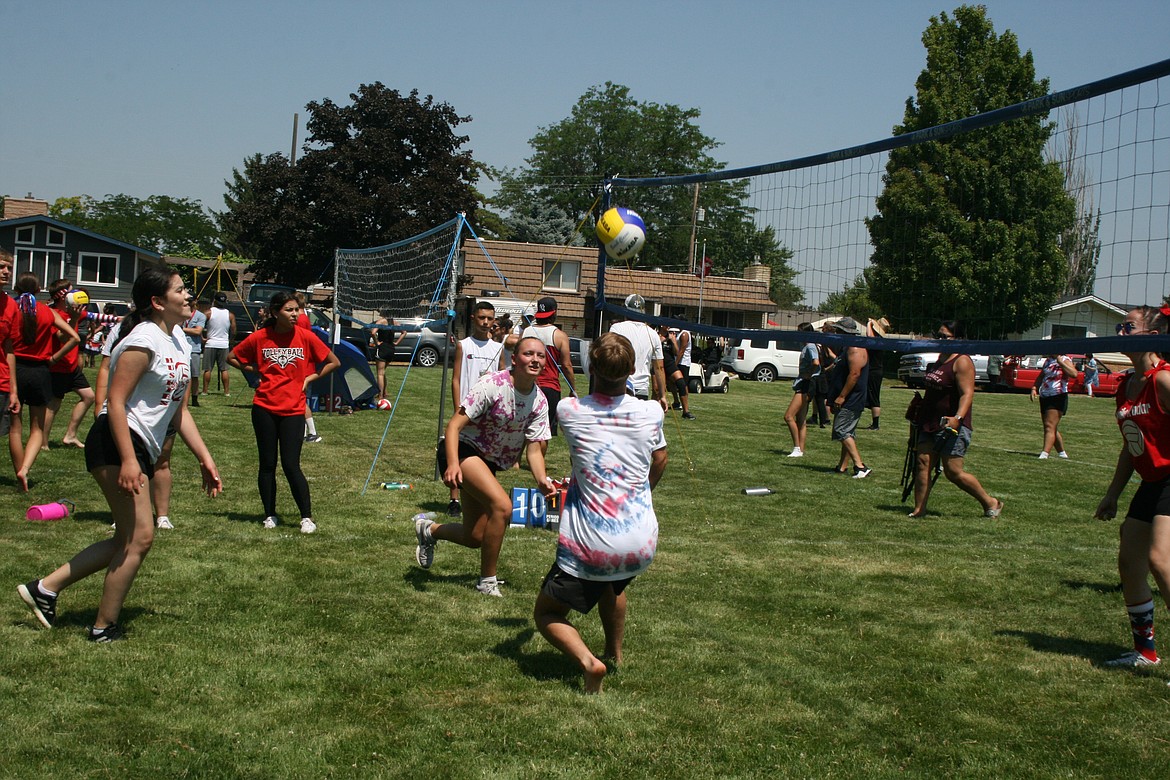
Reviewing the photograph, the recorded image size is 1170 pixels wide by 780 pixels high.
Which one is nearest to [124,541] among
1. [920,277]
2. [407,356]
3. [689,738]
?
[689,738]

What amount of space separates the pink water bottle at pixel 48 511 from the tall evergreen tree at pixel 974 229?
6655mm

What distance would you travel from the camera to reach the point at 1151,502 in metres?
5.19

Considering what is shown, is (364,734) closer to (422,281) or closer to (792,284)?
(792,284)

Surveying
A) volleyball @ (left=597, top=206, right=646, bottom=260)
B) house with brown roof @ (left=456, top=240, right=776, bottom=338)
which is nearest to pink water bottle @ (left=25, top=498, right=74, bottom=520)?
volleyball @ (left=597, top=206, right=646, bottom=260)

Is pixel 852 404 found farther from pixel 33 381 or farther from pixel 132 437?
pixel 132 437

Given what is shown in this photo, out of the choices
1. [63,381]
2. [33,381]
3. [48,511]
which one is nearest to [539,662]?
[48,511]

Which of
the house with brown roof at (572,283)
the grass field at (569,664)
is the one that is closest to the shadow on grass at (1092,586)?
the grass field at (569,664)

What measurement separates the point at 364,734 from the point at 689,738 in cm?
131

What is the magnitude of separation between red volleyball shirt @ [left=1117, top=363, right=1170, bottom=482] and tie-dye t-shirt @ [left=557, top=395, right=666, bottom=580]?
246 centimetres

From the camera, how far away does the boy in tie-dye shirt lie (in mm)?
4477

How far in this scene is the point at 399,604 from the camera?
19.8ft

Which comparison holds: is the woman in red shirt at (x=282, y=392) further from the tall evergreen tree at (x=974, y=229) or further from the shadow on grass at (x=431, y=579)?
the tall evergreen tree at (x=974, y=229)

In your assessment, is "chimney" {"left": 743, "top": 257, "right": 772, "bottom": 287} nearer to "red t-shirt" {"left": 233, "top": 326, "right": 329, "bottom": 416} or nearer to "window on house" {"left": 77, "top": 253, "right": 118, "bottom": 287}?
"red t-shirt" {"left": 233, "top": 326, "right": 329, "bottom": 416}

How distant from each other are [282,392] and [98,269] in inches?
1871
